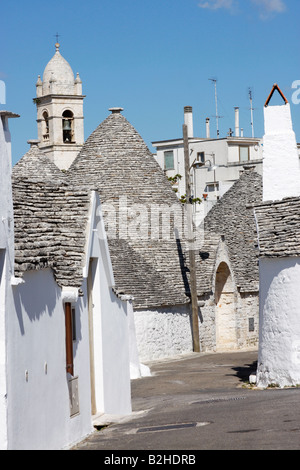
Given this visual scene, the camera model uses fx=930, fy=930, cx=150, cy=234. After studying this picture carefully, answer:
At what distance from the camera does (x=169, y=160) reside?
75.0 m

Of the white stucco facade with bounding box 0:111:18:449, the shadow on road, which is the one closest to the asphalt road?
the shadow on road

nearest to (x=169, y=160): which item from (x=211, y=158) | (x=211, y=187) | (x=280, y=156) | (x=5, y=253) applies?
(x=211, y=158)

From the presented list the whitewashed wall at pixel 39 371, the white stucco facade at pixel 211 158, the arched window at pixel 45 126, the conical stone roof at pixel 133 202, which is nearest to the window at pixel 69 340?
the whitewashed wall at pixel 39 371

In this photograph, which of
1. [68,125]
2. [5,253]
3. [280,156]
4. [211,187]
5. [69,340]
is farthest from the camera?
[68,125]

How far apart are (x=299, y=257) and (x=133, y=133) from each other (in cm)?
2095

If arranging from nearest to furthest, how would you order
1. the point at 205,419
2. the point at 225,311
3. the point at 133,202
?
the point at 205,419
the point at 133,202
the point at 225,311

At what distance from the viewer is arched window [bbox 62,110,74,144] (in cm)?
7024

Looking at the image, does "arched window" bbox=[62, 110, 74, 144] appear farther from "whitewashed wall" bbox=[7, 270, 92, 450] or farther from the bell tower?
"whitewashed wall" bbox=[7, 270, 92, 450]

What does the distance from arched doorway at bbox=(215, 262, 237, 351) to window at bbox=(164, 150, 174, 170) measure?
3565 centimetres

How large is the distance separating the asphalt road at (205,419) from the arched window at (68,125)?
47.5m

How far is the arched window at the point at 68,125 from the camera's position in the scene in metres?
70.2

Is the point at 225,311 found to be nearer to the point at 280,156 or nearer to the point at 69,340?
the point at 280,156

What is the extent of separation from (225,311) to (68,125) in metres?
34.8
